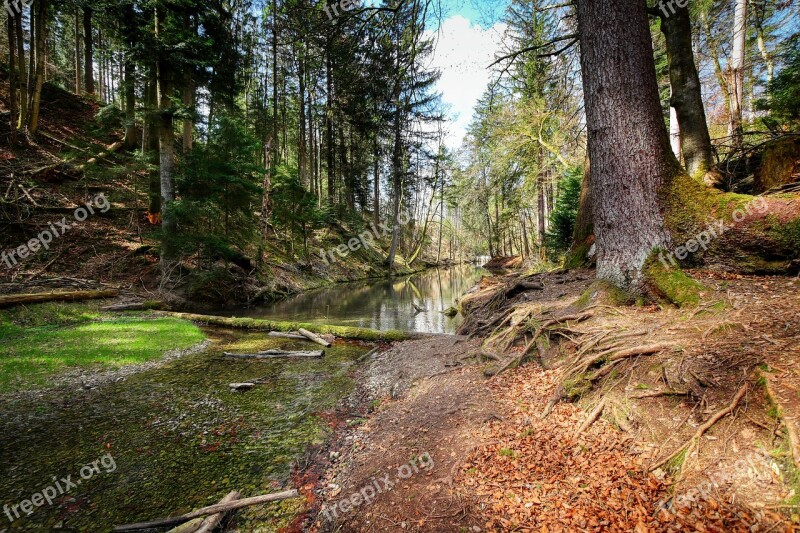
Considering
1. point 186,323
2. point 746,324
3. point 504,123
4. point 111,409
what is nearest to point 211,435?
point 111,409

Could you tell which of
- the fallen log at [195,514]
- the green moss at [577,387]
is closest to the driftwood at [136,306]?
the fallen log at [195,514]

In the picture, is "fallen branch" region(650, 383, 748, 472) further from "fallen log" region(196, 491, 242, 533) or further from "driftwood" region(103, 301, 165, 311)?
"driftwood" region(103, 301, 165, 311)

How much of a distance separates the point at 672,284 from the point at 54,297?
14.8 metres

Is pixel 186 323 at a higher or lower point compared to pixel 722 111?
lower

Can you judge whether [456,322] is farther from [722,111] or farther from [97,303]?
[722,111]

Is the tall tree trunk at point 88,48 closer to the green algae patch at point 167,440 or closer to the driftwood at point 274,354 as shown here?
the driftwood at point 274,354

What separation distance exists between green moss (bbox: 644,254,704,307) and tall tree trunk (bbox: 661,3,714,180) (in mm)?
3359

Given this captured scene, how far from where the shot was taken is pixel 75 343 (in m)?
7.42

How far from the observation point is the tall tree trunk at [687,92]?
19.7 ft

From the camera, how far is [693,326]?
329cm

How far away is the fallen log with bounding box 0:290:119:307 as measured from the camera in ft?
29.3

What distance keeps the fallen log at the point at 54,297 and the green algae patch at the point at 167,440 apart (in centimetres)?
592

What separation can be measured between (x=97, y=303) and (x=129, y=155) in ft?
35.8

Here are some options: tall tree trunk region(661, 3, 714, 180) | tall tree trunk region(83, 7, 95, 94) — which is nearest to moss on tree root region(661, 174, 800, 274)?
tall tree trunk region(661, 3, 714, 180)
